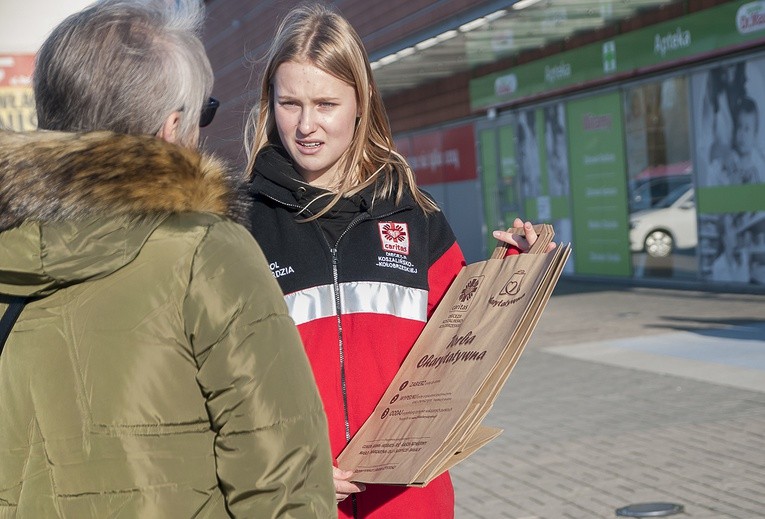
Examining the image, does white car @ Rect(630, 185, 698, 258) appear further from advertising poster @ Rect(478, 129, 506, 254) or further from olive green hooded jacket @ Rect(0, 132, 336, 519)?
olive green hooded jacket @ Rect(0, 132, 336, 519)

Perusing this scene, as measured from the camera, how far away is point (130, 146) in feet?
6.22

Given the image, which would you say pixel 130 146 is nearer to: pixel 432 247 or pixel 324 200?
pixel 324 200

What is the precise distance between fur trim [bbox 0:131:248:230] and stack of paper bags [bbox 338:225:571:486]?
2.53ft

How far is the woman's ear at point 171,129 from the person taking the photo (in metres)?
2.01

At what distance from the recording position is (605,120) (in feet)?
56.7

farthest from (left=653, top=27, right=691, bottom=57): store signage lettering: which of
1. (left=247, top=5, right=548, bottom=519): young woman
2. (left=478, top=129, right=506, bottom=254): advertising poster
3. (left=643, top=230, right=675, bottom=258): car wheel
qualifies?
(left=247, top=5, right=548, bottom=519): young woman

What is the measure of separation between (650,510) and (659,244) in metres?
10.9

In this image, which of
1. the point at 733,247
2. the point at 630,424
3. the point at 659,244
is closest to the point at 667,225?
the point at 659,244

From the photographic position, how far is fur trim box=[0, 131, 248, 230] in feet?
6.07

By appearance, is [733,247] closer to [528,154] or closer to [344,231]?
[528,154]

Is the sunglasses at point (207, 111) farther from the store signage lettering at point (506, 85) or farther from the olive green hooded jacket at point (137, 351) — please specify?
the store signage lettering at point (506, 85)

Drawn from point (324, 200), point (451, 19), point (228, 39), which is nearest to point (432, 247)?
point (324, 200)

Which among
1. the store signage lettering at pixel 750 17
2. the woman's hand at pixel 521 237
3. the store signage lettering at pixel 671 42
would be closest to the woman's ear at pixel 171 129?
the woman's hand at pixel 521 237

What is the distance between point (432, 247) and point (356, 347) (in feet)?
1.20
